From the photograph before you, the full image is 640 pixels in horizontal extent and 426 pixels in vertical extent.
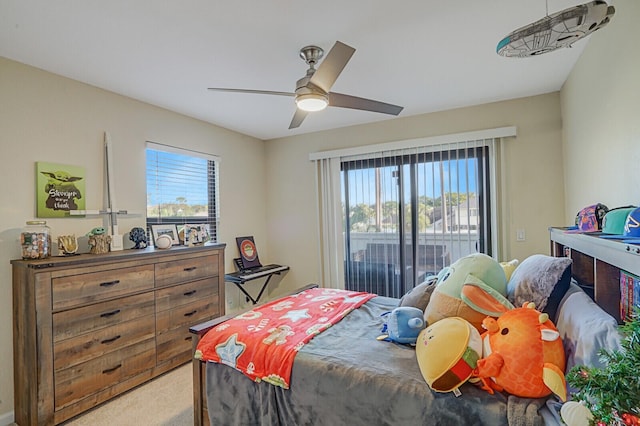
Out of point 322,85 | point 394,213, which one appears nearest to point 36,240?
point 322,85

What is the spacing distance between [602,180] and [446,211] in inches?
60.5

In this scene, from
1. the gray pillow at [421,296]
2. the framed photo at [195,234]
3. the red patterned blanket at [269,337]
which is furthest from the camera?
the framed photo at [195,234]

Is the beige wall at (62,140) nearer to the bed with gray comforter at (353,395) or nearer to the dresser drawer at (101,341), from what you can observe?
the dresser drawer at (101,341)

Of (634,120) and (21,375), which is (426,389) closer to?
(634,120)

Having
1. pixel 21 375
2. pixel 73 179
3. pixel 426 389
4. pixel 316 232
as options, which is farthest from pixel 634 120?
pixel 21 375

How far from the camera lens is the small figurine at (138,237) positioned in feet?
9.39

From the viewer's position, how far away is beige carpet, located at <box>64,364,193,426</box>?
217 centimetres

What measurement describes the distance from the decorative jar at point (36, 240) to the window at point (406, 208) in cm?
272

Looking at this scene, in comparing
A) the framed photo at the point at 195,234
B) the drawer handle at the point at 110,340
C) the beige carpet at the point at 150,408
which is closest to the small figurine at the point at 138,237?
the framed photo at the point at 195,234

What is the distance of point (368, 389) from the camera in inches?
56.4

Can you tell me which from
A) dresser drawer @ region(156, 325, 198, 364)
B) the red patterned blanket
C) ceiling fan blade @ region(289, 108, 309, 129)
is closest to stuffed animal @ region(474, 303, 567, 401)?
the red patterned blanket

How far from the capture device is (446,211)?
11.4 ft

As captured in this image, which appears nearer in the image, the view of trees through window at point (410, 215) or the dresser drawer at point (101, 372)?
the dresser drawer at point (101, 372)

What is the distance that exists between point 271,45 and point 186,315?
93.2 inches
